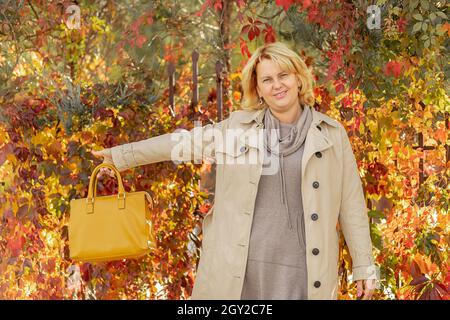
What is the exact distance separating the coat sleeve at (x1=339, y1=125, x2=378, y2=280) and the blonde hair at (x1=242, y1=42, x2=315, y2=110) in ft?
1.28

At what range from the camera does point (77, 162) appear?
4711mm

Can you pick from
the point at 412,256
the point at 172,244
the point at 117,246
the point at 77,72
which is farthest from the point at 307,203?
the point at 77,72

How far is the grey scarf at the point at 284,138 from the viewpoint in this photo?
345 cm

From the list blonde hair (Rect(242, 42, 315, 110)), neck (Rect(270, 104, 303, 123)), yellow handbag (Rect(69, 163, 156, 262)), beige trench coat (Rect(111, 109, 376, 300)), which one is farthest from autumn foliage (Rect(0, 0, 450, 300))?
yellow handbag (Rect(69, 163, 156, 262))

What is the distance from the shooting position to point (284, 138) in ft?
11.6

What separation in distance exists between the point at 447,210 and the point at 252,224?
1.28 metres

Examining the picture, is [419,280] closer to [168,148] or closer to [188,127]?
[168,148]

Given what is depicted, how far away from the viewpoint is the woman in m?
3.41

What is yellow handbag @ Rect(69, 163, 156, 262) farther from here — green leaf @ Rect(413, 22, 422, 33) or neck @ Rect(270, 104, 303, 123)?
green leaf @ Rect(413, 22, 422, 33)

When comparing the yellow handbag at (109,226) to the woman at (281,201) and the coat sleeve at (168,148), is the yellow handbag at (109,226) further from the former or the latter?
the woman at (281,201)

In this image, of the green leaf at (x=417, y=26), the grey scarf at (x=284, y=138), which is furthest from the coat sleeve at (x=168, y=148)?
the green leaf at (x=417, y=26)

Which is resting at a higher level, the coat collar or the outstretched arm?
the coat collar
